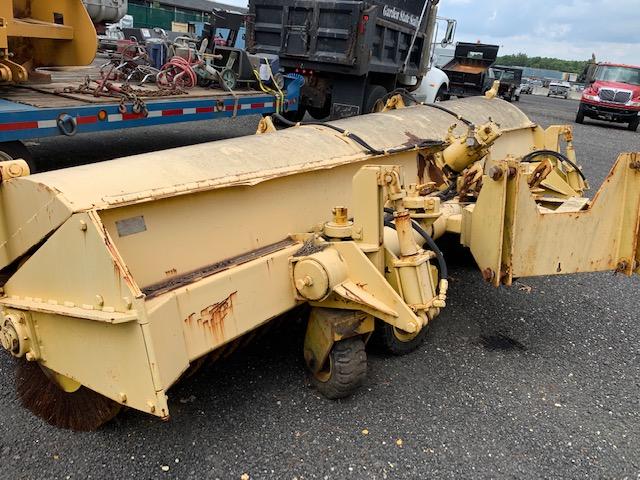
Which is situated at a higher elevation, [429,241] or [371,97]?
[429,241]

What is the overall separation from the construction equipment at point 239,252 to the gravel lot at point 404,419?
147 millimetres

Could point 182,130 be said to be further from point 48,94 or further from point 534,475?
point 534,475

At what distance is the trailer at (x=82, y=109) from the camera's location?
3807 mm

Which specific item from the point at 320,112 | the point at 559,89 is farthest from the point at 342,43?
the point at 559,89

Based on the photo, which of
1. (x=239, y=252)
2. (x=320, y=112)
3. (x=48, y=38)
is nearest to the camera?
(x=239, y=252)

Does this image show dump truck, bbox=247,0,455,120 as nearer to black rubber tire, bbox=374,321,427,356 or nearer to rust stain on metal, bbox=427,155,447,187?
rust stain on metal, bbox=427,155,447,187

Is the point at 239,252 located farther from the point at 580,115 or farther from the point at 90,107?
the point at 580,115

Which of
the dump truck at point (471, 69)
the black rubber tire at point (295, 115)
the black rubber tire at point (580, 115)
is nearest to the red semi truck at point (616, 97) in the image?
the black rubber tire at point (580, 115)

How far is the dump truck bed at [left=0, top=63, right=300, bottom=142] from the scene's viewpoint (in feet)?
12.5

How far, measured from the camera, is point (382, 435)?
7.66 ft

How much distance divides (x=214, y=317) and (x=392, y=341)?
112 cm

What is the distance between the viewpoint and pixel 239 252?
2.40 m

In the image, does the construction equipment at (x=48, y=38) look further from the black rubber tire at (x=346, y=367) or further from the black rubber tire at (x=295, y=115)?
the black rubber tire at (x=295, y=115)

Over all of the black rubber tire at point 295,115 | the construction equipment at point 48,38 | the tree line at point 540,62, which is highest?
the construction equipment at point 48,38
